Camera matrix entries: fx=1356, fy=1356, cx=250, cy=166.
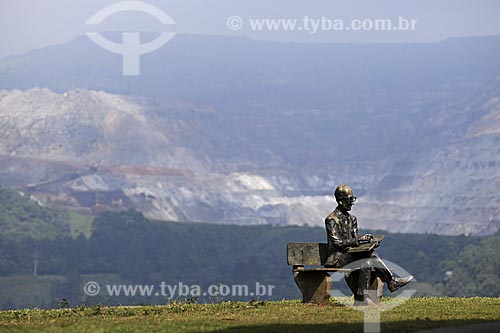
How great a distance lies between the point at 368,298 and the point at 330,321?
3466 millimetres

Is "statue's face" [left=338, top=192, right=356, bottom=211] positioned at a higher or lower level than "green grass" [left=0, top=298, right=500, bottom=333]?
higher

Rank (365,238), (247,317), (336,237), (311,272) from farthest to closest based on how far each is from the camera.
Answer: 1. (311,272)
2. (336,237)
3. (365,238)
4. (247,317)

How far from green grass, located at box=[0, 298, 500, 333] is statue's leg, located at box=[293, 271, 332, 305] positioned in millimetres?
323

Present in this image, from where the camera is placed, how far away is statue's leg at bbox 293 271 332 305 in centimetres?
3319

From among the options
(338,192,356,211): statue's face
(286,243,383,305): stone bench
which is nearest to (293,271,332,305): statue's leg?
(286,243,383,305): stone bench

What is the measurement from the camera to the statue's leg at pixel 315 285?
33.2 meters

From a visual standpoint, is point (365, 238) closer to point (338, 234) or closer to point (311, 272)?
point (338, 234)

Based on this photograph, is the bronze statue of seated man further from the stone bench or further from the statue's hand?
the stone bench

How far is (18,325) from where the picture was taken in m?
29.7

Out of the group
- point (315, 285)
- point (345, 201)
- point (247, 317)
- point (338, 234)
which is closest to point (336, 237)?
point (338, 234)

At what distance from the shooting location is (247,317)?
100 ft

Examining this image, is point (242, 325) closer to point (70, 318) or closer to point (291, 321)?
point (291, 321)

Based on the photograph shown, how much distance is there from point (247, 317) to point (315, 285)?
3386mm

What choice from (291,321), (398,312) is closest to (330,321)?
(291,321)
